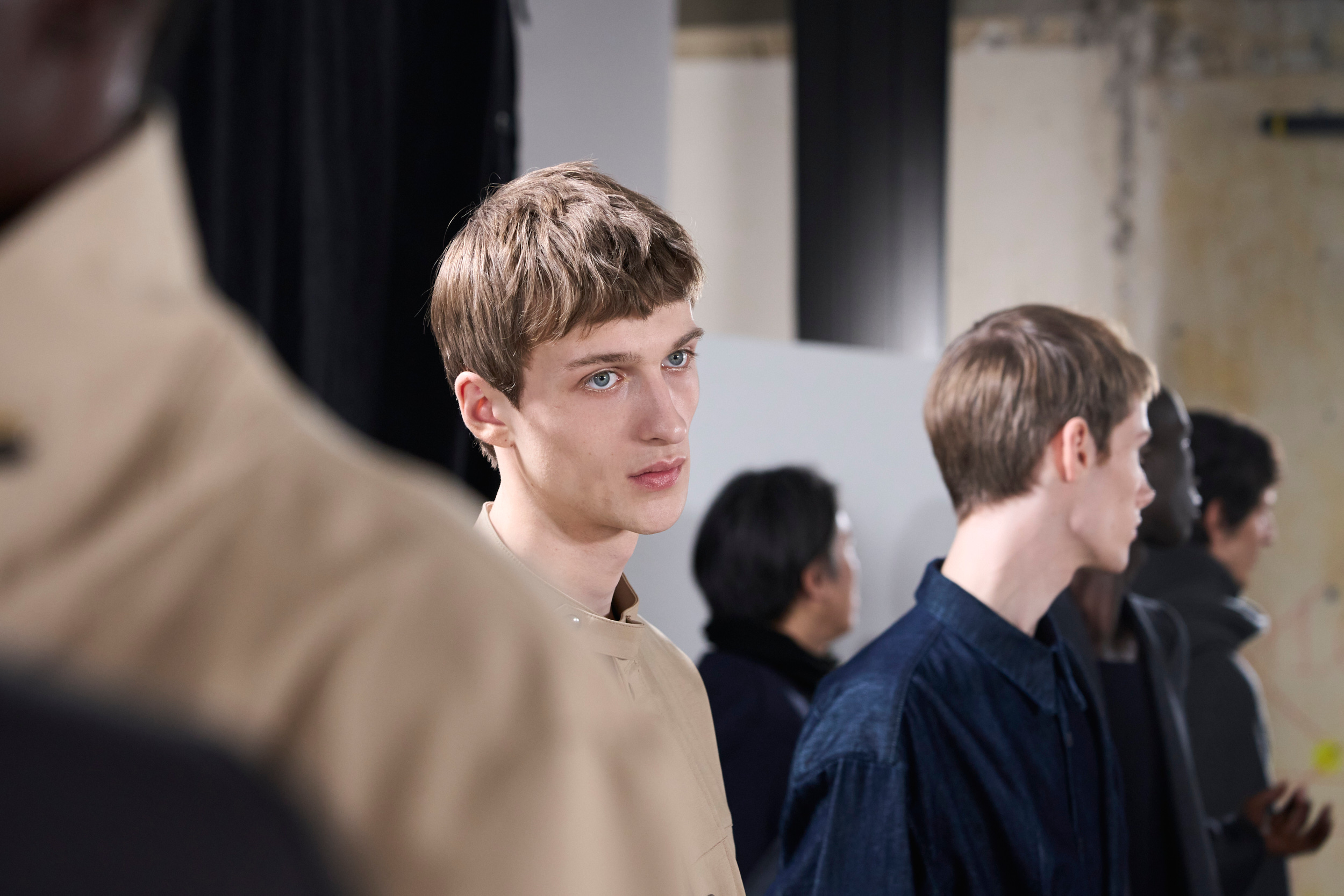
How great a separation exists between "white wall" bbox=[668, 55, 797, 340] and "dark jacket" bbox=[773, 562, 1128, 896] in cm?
292

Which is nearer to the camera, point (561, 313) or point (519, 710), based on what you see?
point (519, 710)

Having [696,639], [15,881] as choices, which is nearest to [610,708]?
[15,881]

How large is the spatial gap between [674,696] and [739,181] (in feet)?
11.5

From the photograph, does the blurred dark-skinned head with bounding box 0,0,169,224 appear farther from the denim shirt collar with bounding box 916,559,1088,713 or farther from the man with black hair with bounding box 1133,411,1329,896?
the man with black hair with bounding box 1133,411,1329,896

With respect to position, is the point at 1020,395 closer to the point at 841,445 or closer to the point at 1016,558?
the point at 1016,558

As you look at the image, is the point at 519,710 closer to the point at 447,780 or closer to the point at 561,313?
the point at 447,780

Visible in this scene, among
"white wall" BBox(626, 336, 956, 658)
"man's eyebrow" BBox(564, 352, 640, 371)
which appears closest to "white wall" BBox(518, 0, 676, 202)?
"white wall" BBox(626, 336, 956, 658)

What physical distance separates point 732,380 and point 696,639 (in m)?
0.49

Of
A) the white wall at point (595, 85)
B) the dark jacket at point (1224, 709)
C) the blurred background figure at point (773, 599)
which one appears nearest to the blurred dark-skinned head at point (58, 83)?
the blurred background figure at point (773, 599)

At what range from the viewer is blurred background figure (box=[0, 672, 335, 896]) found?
0.21 meters

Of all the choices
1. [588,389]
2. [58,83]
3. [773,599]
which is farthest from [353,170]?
[58,83]

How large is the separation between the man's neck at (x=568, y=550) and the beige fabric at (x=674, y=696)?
0.04 feet

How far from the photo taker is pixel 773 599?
2070 millimetres

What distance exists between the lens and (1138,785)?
1761 millimetres
